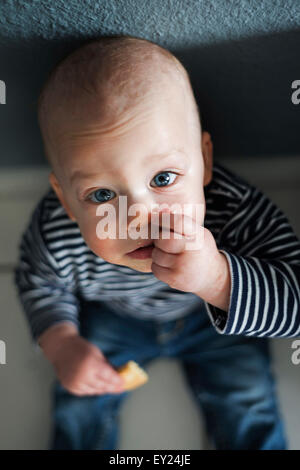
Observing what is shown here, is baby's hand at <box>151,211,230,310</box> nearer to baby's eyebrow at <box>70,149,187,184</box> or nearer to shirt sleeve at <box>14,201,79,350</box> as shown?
baby's eyebrow at <box>70,149,187,184</box>

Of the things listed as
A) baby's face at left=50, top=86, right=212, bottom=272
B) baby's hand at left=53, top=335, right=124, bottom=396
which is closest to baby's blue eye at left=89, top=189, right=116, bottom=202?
baby's face at left=50, top=86, right=212, bottom=272

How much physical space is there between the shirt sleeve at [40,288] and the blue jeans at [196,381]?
0.05 meters

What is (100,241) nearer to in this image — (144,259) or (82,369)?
(144,259)

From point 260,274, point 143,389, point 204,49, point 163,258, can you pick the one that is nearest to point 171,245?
point 163,258

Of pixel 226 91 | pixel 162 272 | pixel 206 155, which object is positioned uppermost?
pixel 226 91

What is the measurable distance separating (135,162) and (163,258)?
0.10 m

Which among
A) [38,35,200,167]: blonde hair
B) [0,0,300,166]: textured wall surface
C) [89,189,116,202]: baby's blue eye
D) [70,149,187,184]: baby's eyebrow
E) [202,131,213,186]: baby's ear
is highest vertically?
[0,0,300,166]: textured wall surface

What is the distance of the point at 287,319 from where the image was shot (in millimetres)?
574

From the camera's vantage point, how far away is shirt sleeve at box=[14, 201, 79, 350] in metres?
0.70

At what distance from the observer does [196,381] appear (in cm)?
74

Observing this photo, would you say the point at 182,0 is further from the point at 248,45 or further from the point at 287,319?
the point at 287,319

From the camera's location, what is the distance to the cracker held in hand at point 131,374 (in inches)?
28.3

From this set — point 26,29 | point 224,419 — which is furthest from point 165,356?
point 26,29

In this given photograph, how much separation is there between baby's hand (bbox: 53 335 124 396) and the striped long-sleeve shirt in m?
0.04
